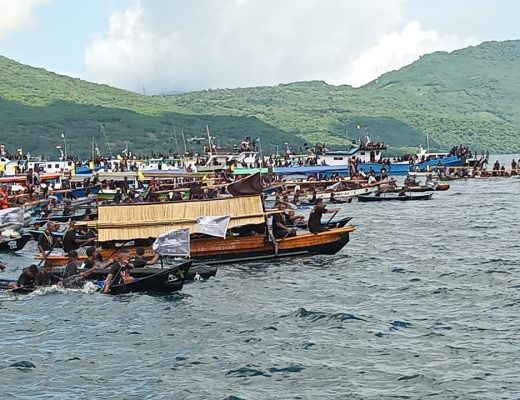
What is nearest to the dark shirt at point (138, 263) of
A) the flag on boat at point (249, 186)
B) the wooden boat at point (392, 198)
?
the flag on boat at point (249, 186)

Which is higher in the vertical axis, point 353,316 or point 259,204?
point 259,204

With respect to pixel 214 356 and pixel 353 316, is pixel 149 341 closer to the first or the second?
pixel 214 356

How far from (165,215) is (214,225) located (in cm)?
217

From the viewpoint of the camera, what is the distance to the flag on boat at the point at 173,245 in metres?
30.2

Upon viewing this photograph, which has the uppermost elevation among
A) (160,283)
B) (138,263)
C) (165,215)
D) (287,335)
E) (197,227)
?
(165,215)

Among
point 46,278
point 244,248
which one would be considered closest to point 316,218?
point 244,248

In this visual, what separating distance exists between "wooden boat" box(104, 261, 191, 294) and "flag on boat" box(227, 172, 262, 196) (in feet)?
26.9

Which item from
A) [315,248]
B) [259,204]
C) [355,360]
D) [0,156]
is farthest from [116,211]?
[0,156]

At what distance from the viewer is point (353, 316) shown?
83.5 feet

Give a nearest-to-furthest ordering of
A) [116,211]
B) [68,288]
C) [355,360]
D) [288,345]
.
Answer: [355,360], [288,345], [68,288], [116,211]

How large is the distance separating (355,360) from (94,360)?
6581 mm

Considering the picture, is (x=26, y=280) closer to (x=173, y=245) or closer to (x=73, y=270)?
(x=73, y=270)

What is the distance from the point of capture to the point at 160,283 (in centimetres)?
2819

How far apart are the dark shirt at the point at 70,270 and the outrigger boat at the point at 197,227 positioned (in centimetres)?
381
